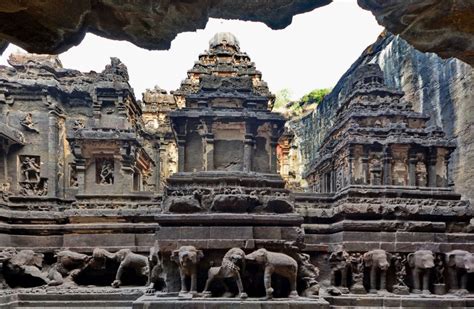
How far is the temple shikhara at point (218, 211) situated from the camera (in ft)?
22.6

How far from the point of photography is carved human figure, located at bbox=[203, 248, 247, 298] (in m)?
6.31

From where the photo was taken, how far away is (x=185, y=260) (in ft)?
20.9

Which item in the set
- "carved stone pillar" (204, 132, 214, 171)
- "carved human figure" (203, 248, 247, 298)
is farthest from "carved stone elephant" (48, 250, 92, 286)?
"carved stone pillar" (204, 132, 214, 171)

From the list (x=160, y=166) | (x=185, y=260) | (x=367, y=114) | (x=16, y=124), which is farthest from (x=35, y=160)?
(x=367, y=114)

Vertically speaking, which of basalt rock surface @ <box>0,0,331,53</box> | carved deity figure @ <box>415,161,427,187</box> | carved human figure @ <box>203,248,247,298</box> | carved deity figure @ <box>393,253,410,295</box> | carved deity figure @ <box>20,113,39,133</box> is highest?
carved deity figure @ <box>20,113,39,133</box>

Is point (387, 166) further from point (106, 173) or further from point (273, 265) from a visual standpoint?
point (106, 173)

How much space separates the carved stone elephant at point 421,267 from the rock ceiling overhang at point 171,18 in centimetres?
736

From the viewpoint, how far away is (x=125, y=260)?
880 centimetres

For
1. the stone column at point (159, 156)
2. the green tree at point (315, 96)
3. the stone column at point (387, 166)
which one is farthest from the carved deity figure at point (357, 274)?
the green tree at point (315, 96)

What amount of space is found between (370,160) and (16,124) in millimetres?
16746

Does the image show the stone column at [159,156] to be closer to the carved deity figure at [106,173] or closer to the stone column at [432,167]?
the carved deity figure at [106,173]

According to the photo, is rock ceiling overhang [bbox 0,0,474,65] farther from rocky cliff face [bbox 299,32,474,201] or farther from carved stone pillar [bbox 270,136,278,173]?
rocky cliff face [bbox 299,32,474,201]

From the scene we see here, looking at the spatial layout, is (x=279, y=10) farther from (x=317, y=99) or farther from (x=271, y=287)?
(x=317, y=99)

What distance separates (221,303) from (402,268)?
4.79 metres
